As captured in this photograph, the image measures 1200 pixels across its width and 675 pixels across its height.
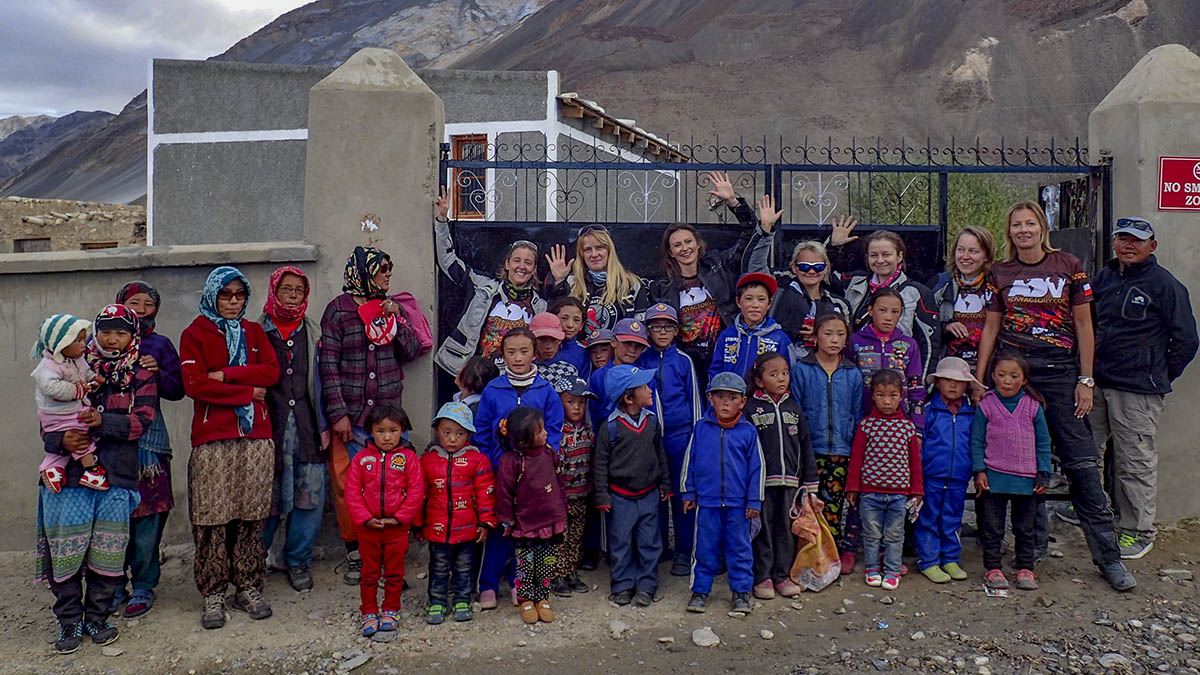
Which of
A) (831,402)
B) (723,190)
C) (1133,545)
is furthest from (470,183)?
(1133,545)

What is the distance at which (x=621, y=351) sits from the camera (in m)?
4.68

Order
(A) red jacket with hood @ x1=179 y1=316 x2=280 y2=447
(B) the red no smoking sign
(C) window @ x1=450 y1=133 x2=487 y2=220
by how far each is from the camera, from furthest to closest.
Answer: (C) window @ x1=450 y1=133 x2=487 y2=220 → (B) the red no smoking sign → (A) red jacket with hood @ x1=179 y1=316 x2=280 y2=447

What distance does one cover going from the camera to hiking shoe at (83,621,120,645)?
157 inches

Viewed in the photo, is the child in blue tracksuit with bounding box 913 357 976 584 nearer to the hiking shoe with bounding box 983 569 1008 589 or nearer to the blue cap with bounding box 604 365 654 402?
the hiking shoe with bounding box 983 569 1008 589

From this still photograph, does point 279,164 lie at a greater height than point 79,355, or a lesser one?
greater

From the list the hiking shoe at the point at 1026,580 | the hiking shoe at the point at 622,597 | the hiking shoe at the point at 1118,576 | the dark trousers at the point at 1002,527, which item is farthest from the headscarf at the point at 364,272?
the hiking shoe at the point at 1118,576

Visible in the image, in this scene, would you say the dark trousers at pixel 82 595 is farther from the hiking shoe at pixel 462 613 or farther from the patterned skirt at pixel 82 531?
the hiking shoe at pixel 462 613

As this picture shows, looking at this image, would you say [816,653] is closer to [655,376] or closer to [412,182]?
[655,376]

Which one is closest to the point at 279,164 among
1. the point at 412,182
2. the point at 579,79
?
the point at 412,182

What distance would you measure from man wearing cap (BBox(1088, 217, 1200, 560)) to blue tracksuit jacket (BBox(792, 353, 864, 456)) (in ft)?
4.94

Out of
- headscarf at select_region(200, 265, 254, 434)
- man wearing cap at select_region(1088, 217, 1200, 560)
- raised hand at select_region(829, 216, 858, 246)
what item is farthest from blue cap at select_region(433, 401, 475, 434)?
man wearing cap at select_region(1088, 217, 1200, 560)

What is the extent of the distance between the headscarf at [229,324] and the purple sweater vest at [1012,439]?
12.1ft

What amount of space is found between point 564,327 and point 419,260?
1026mm

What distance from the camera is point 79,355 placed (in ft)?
12.9
